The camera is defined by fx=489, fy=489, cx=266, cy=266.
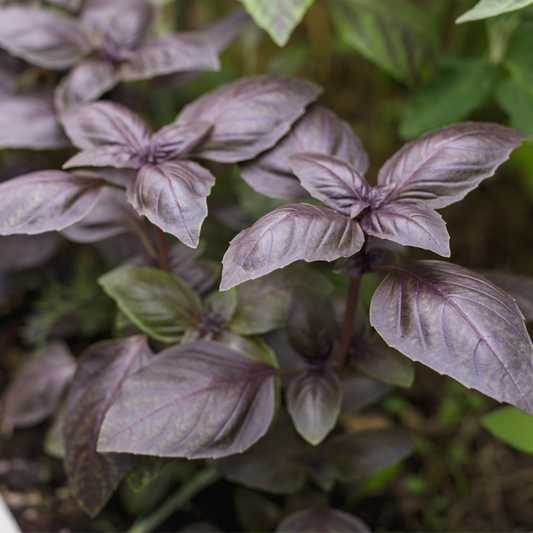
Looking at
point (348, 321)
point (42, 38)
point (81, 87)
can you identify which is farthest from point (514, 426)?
point (42, 38)

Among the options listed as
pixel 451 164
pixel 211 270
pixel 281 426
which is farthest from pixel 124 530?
pixel 451 164

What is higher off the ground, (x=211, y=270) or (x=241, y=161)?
(x=241, y=161)

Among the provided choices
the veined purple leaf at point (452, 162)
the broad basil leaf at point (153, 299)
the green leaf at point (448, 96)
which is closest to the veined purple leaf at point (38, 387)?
the broad basil leaf at point (153, 299)

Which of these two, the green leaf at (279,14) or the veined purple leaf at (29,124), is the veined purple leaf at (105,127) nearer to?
the veined purple leaf at (29,124)

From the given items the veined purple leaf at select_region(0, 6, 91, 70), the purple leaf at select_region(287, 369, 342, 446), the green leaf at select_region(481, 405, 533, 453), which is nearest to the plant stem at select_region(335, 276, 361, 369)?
the purple leaf at select_region(287, 369, 342, 446)

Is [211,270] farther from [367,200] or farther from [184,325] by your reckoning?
[367,200]
